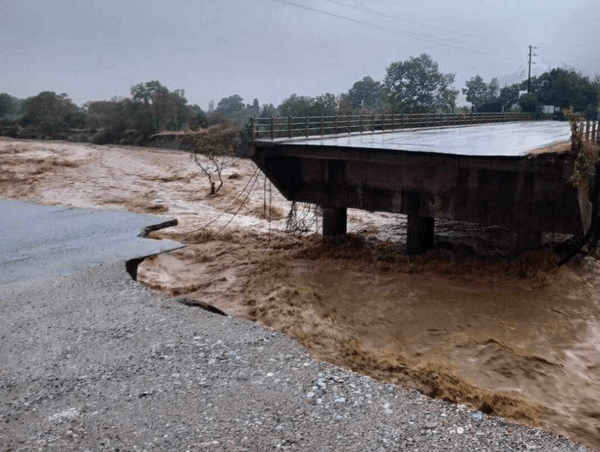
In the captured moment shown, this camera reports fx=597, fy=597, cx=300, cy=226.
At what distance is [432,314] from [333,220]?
7.72 m

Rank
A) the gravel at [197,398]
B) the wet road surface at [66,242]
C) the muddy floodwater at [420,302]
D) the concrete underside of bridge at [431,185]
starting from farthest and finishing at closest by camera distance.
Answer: the concrete underside of bridge at [431,185] → the wet road surface at [66,242] → the muddy floodwater at [420,302] → the gravel at [197,398]

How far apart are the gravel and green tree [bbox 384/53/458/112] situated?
244 ft

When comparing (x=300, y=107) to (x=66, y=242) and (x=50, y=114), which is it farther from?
(x=66, y=242)

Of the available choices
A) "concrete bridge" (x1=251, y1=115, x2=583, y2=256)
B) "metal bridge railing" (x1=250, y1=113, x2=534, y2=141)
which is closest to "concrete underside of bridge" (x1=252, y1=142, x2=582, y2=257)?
"concrete bridge" (x1=251, y1=115, x2=583, y2=256)

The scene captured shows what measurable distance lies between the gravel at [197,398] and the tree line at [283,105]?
51011mm

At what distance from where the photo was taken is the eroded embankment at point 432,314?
10.1 metres

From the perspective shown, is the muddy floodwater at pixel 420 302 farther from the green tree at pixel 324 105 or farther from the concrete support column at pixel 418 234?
the green tree at pixel 324 105

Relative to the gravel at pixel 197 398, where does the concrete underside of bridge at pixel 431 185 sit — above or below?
above

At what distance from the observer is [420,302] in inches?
585

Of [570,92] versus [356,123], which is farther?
[570,92]

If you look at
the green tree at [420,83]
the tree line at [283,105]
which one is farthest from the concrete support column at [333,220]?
the green tree at [420,83]

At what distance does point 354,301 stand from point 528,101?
57535 millimetres

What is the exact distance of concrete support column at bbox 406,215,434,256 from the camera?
59.7 ft

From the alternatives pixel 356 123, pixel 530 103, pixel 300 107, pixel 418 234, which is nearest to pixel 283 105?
pixel 300 107
